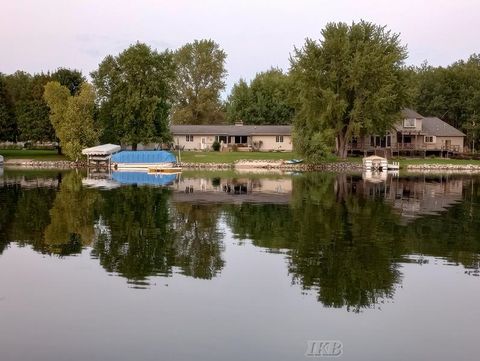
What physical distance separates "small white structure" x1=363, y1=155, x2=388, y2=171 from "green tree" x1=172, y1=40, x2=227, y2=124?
5237 cm

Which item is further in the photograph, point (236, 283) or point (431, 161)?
point (431, 161)

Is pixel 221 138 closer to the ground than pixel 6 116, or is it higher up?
closer to the ground

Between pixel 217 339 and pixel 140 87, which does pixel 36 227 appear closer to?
pixel 217 339

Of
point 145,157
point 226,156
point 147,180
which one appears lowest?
point 147,180

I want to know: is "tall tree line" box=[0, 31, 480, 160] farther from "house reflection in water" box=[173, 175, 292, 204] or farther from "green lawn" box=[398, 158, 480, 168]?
"house reflection in water" box=[173, 175, 292, 204]

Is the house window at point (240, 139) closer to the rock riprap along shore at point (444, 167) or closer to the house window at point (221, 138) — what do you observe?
the house window at point (221, 138)

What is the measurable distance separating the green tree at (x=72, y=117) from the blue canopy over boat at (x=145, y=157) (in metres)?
5.73

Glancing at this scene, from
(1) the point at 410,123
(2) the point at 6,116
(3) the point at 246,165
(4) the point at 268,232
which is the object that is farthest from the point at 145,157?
(4) the point at 268,232

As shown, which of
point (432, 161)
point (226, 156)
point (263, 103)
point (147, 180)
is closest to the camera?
point (147, 180)

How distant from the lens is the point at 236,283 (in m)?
15.9

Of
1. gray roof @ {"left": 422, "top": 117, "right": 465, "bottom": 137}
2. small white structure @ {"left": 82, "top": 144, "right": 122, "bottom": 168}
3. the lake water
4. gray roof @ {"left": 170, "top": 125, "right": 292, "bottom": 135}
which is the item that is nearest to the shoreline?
small white structure @ {"left": 82, "top": 144, "right": 122, "bottom": 168}

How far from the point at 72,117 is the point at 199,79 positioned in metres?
50.2

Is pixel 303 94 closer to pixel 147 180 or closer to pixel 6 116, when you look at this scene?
pixel 147 180

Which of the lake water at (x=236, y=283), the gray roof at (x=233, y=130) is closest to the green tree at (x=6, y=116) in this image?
the gray roof at (x=233, y=130)
